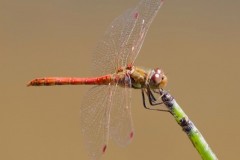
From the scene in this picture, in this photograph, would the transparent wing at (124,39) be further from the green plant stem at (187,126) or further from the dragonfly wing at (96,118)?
the green plant stem at (187,126)

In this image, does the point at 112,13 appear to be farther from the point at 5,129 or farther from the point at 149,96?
the point at 149,96

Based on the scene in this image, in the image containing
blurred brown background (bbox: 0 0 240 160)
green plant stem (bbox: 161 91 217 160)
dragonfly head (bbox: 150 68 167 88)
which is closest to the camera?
green plant stem (bbox: 161 91 217 160)

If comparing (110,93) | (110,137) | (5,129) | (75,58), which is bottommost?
(110,137)

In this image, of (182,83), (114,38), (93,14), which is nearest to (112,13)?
(93,14)

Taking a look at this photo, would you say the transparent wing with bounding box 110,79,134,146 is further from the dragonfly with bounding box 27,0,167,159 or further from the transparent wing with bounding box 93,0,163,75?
the transparent wing with bounding box 93,0,163,75

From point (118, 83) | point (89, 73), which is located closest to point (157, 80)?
Result: point (118, 83)

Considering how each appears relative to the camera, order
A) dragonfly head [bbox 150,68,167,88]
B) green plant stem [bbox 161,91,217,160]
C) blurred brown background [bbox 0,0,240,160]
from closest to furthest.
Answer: green plant stem [bbox 161,91,217,160] < dragonfly head [bbox 150,68,167,88] < blurred brown background [bbox 0,0,240,160]

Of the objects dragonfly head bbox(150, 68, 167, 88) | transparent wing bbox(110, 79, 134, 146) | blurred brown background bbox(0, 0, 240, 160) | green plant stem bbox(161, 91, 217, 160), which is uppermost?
blurred brown background bbox(0, 0, 240, 160)

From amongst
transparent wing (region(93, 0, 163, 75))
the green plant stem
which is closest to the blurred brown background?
transparent wing (region(93, 0, 163, 75))
